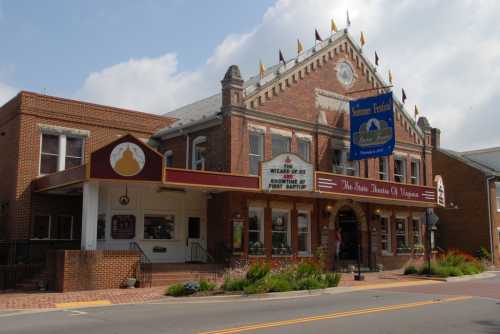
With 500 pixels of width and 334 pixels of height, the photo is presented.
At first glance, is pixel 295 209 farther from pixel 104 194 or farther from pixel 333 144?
pixel 104 194

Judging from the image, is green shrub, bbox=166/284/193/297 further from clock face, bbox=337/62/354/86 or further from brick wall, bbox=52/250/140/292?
clock face, bbox=337/62/354/86

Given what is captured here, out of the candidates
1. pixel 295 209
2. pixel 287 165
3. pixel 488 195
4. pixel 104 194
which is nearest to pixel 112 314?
pixel 104 194

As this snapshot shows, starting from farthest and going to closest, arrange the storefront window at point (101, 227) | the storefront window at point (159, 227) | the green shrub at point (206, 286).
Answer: the storefront window at point (159, 227) < the storefront window at point (101, 227) < the green shrub at point (206, 286)

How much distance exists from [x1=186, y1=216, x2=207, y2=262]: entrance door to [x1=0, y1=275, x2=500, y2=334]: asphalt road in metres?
8.20

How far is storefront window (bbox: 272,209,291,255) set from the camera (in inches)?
1043

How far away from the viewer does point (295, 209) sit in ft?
89.5

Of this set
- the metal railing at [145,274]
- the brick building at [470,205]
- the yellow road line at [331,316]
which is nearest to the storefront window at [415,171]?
the brick building at [470,205]

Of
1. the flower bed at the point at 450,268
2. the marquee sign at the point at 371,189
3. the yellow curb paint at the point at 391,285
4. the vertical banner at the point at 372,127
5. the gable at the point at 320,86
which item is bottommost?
the yellow curb paint at the point at 391,285

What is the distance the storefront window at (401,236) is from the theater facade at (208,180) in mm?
1250

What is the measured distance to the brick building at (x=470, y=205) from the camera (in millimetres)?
39656

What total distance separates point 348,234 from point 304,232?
4745 mm

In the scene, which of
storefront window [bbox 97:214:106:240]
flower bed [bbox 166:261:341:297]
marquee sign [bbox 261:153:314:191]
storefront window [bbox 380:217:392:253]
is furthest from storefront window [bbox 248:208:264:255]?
storefront window [bbox 380:217:392:253]

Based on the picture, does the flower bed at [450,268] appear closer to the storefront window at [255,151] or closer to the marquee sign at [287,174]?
the marquee sign at [287,174]

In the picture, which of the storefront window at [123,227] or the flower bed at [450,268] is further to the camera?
the flower bed at [450,268]
